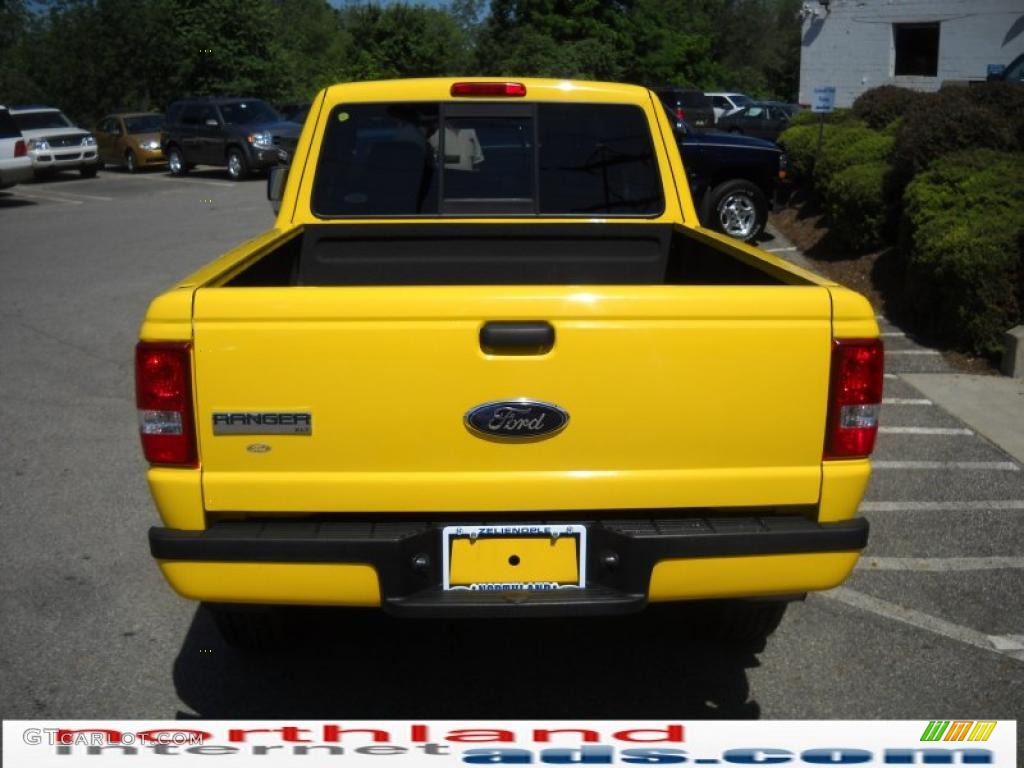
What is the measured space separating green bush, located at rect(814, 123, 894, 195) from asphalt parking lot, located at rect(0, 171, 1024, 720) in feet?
24.2

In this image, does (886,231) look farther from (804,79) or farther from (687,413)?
(804,79)

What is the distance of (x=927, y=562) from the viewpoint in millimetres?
5496

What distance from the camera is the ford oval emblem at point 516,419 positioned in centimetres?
324

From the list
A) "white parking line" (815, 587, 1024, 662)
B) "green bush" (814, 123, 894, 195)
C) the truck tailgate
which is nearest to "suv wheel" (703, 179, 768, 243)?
"green bush" (814, 123, 894, 195)

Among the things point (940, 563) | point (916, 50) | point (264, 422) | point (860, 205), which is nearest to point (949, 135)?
point (860, 205)

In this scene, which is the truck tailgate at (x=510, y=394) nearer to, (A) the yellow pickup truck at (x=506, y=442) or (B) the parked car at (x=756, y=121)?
(A) the yellow pickup truck at (x=506, y=442)

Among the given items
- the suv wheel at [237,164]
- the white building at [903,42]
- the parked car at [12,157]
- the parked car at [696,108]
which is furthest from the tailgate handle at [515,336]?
the white building at [903,42]

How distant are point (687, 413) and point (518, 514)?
56 cm

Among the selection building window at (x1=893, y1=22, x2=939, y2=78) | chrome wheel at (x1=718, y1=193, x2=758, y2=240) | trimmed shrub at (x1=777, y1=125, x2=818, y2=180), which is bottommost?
chrome wheel at (x1=718, y1=193, x2=758, y2=240)

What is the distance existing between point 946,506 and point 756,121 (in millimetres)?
30582

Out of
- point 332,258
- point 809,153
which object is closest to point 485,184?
point 332,258

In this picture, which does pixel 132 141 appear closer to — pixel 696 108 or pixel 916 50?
pixel 696 108

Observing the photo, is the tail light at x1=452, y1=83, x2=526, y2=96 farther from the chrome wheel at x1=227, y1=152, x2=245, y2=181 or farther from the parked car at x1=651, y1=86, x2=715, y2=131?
the parked car at x1=651, y1=86, x2=715, y2=131

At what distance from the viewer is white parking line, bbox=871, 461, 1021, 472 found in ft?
22.6
